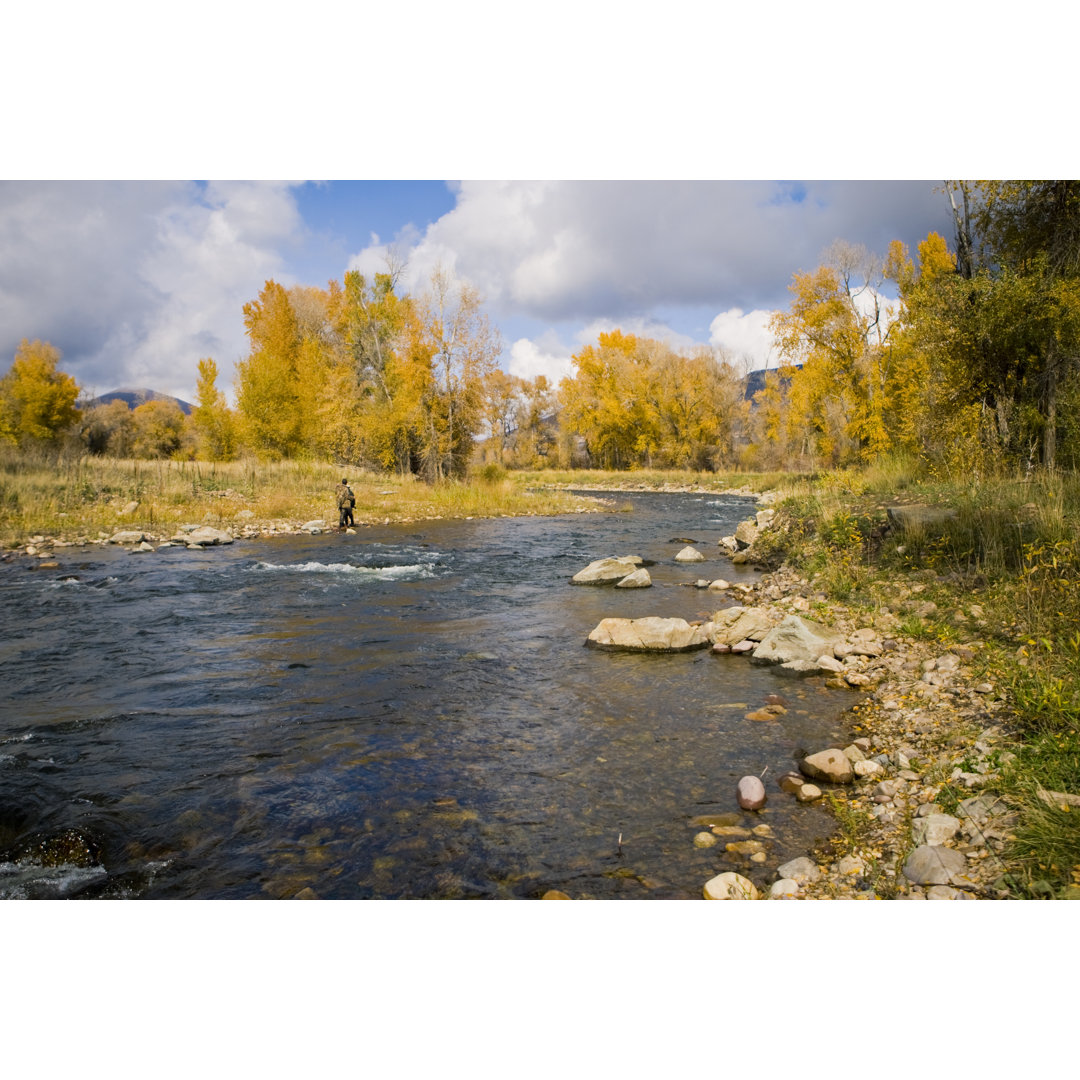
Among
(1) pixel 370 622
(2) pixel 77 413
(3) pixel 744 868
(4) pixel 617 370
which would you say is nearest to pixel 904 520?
(3) pixel 744 868

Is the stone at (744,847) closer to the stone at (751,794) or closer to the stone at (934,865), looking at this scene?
the stone at (751,794)

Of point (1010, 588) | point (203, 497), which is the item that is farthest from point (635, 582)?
point (203, 497)

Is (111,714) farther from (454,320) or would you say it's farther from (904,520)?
(454,320)

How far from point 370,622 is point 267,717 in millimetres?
3452

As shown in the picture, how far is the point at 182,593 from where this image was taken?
11281 mm

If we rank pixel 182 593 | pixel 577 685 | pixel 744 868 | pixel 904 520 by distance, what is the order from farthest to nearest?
pixel 182 593 → pixel 904 520 → pixel 577 685 → pixel 744 868

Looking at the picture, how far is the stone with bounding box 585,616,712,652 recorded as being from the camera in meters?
8.05

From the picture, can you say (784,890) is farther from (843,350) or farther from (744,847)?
(843,350)

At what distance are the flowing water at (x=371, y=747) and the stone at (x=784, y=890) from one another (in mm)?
189

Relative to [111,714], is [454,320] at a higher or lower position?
higher

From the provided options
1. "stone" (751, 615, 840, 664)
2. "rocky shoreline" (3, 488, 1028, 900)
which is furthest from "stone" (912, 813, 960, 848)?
"stone" (751, 615, 840, 664)

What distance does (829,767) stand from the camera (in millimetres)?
4699

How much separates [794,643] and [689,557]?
24.5ft

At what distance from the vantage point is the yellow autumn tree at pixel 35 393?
1679 inches
